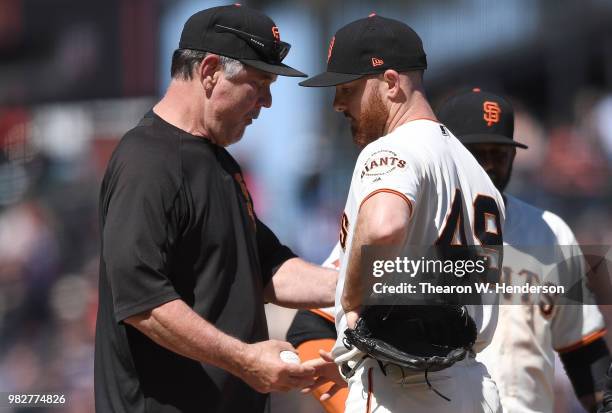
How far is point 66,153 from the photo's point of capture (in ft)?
33.2

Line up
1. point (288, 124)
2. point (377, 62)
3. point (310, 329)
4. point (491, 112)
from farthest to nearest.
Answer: point (288, 124), point (491, 112), point (310, 329), point (377, 62)

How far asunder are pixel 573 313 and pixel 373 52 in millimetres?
1462

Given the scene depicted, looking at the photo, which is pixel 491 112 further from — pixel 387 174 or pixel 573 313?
pixel 387 174

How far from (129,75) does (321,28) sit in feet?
6.12

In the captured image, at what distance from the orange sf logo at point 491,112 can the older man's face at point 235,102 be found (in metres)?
1.12

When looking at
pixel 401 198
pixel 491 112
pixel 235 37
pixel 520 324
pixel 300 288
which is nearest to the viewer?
pixel 401 198

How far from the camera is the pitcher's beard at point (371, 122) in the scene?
338 cm

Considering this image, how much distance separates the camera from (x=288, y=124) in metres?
9.59

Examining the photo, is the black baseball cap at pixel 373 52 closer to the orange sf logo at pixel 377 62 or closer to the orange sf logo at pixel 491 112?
the orange sf logo at pixel 377 62

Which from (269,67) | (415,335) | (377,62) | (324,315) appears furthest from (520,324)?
(269,67)

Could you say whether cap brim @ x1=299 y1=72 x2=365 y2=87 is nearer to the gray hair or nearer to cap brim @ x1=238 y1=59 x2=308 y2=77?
cap brim @ x1=238 y1=59 x2=308 y2=77

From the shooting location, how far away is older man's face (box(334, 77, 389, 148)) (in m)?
3.38

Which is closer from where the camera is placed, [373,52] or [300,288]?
[373,52]

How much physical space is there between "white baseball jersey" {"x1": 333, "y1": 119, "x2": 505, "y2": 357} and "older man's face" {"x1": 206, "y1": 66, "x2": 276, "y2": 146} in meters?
0.51
